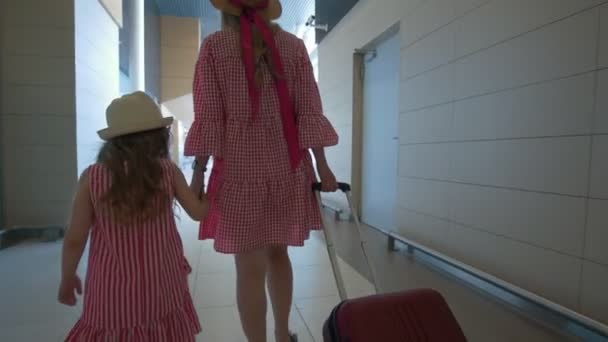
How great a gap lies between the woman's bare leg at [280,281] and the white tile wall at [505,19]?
5.21 ft

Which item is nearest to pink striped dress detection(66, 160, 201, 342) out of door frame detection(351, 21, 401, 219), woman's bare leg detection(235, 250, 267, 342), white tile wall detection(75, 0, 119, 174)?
woman's bare leg detection(235, 250, 267, 342)

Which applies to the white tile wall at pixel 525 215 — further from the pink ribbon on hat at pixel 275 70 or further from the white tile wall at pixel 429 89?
the pink ribbon on hat at pixel 275 70

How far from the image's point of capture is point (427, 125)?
274 centimetres

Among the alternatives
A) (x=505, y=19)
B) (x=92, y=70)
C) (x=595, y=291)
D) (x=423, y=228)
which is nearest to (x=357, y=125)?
(x=423, y=228)

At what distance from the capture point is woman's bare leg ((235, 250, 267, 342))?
1231 mm

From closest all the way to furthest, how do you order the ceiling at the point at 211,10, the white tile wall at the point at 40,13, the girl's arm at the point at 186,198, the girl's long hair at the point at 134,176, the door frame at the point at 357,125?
1. the girl's long hair at the point at 134,176
2. the girl's arm at the point at 186,198
3. the white tile wall at the point at 40,13
4. the door frame at the point at 357,125
5. the ceiling at the point at 211,10

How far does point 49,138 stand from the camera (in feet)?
10.8

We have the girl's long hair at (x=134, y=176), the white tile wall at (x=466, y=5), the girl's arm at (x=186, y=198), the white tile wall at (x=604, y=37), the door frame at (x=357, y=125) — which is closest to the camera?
the girl's long hair at (x=134, y=176)

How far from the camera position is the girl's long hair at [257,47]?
1.16 m

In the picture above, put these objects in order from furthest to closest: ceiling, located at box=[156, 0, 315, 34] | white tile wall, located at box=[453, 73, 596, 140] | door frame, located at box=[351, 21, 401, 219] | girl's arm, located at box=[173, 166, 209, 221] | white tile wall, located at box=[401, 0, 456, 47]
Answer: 1. ceiling, located at box=[156, 0, 315, 34]
2. door frame, located at box=[351, 21, 401, 219]
3. white tile wall, located at box=[401, 0, 456, 47]
4. white tile wall, located at box=[453, 73, 596, 140]
5. girl's arm, located at box=[173, 166, 209, 221]

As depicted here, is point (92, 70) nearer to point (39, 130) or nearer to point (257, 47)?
point (39, 130)

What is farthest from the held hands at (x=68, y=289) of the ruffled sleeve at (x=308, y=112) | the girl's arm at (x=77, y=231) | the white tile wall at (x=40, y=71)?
the white tile wall at (x=40, y=71)

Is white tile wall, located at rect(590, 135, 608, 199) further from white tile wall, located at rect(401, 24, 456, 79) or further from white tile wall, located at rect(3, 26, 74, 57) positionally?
white tile wall, located at rect(3, 26, 74, 57)

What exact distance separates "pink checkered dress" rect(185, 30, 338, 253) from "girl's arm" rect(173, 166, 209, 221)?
0.11 metres
